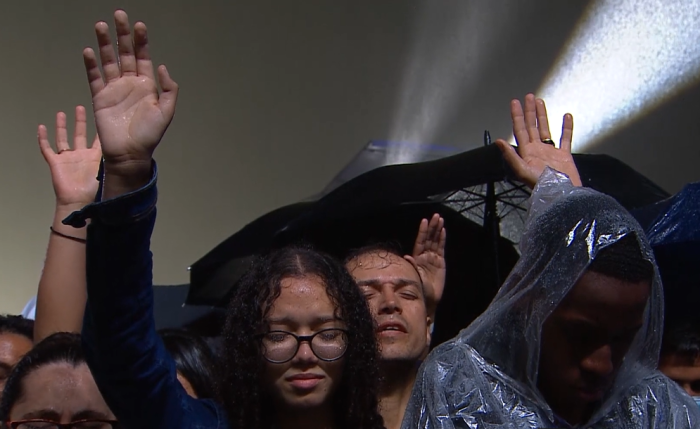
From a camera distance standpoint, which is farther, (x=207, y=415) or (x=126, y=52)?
(x=207, y=415)

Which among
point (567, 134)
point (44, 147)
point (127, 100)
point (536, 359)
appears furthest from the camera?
point (44, 147)

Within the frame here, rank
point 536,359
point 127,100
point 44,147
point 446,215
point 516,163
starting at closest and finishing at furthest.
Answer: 1. point 536,359
2. point 127,100
3. point 516,163
4. point 44,147
5. point 446,215

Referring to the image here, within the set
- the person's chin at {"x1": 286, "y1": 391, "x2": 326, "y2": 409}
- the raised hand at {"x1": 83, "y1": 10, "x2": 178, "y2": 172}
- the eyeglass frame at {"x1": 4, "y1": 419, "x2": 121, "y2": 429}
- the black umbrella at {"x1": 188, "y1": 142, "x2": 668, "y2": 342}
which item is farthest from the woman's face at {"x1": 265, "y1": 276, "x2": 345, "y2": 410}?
the black umbrella at {"x1": 188, "y1": 142, "x2": 668, "y2": 342}

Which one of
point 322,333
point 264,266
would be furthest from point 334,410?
point 264,266

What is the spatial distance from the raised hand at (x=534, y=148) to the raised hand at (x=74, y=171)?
969 mm

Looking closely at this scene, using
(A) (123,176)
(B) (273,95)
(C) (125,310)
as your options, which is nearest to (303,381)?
(C) (125,310)

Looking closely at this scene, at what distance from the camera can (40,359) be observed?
5.54 feet

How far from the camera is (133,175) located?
127 cm

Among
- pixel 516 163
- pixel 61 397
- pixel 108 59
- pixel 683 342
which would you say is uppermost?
pixel 108 59

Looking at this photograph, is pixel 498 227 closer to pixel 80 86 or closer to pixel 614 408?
pixel 614 408

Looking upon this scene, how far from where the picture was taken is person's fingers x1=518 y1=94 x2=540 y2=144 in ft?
6.38

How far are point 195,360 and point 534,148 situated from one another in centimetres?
101

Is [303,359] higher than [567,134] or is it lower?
lower

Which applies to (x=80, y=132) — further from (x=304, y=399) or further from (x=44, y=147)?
(x=304, y=399)
